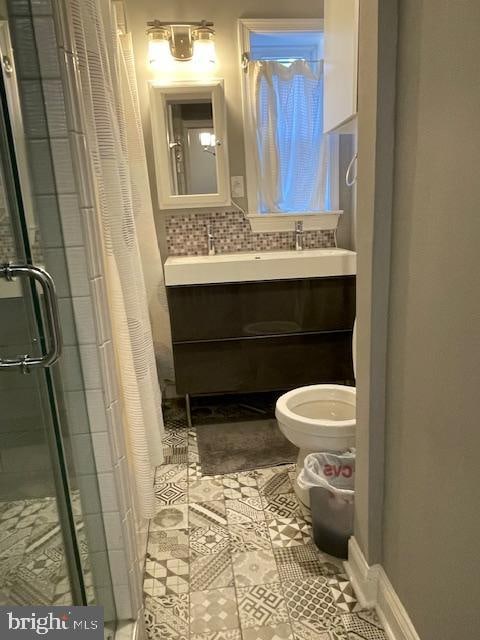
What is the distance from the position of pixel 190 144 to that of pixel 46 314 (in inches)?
72.1

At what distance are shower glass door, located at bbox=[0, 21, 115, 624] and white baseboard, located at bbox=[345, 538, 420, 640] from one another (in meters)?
0.71

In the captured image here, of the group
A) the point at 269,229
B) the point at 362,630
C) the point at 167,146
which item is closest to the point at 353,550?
the point at 362,630

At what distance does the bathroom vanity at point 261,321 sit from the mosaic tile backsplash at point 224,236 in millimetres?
368

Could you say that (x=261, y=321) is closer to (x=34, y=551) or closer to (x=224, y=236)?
(x=224, y=236)

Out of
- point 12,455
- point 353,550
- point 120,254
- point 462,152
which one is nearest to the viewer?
point 462,152

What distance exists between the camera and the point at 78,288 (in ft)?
2.96

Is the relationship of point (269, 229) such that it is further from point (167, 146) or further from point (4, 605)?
point (4, 605)

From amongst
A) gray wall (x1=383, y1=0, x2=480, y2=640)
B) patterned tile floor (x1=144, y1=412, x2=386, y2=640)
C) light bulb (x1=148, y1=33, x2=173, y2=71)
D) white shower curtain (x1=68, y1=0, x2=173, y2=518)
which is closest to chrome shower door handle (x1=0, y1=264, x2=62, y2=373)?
white shower curtain (x1=68, y1=0, x2=173, y2=518)

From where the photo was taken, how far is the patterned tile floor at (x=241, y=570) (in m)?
1.18

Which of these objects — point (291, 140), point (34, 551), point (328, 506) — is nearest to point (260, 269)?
point (291, 140)

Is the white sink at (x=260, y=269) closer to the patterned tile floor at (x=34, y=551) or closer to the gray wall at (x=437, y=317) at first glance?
the gray wall at (x=437, y=317)

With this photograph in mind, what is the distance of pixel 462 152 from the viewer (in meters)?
0.71

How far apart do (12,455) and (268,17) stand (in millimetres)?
2404

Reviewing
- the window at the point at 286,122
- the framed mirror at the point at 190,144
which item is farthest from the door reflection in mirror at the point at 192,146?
the window at the point at 286,122
